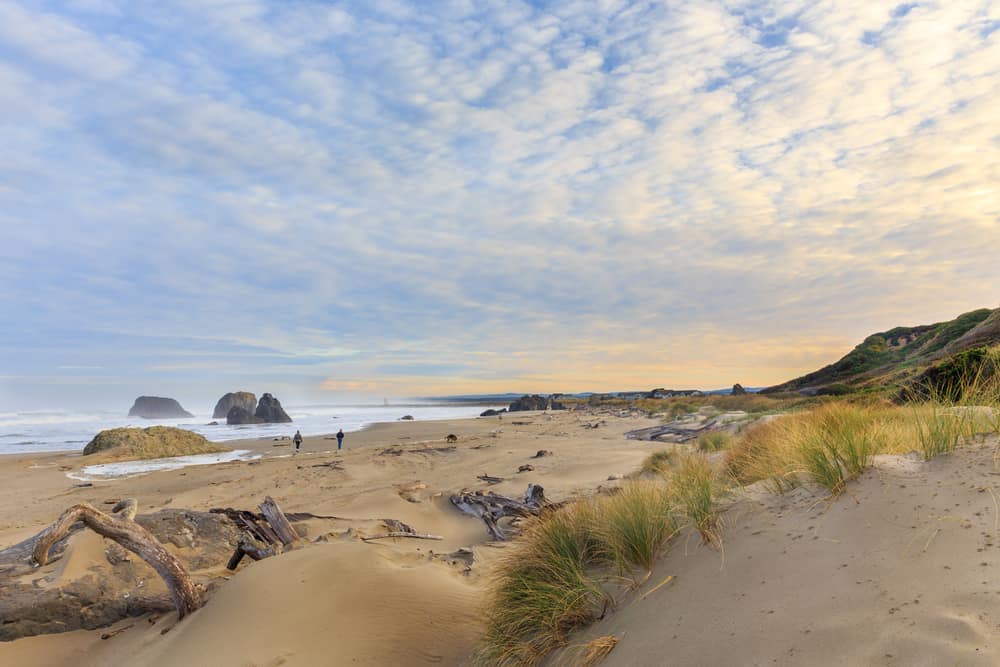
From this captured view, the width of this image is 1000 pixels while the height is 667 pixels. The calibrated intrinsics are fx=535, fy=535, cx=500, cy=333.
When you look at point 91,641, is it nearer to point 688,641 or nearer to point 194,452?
point 688,641

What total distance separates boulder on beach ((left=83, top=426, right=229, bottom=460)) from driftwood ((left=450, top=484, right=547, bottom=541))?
2173 cm

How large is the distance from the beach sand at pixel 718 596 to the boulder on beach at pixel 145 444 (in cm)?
1859

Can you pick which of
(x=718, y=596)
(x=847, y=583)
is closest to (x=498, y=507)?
(x=718, y=596)

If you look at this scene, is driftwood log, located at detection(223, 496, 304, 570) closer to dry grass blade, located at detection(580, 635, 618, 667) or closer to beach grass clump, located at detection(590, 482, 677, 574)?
beach grass clump, located at detection(590, 482, 677, 574)

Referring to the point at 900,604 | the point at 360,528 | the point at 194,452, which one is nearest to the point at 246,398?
the point at 194,452

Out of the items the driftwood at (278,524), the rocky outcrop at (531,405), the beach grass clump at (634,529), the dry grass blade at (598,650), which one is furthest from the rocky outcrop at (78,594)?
the rocky outcrop at (531,405)

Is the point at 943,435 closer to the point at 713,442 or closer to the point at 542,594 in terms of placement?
the point at 542,594

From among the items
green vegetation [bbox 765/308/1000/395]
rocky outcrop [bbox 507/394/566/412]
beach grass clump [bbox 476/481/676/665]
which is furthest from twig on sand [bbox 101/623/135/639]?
rocky outcrop [bbox 507/394/566/412]

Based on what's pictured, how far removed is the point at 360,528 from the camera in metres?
8.48

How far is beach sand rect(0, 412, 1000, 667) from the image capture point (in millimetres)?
2314

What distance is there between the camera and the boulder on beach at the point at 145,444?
82.8 feet

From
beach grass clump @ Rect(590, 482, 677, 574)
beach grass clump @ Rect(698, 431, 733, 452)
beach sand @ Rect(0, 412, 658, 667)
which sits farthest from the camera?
beach grass clump @ Rect(698, 431, 733, 452)

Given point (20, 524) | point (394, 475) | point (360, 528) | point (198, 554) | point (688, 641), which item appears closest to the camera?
point (688, 641)

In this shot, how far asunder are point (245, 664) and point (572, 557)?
269 cm
